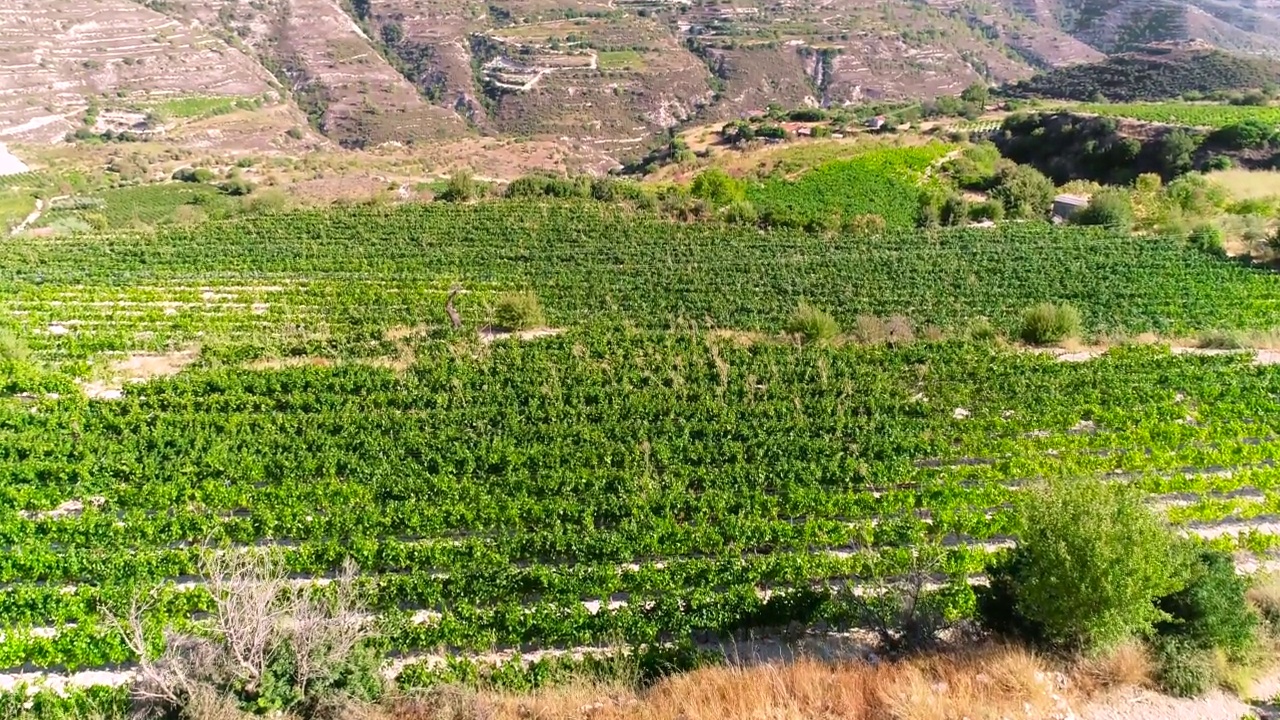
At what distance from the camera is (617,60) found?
395 ft

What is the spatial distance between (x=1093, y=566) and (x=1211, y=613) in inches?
109

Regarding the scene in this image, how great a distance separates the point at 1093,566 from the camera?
10180 mm

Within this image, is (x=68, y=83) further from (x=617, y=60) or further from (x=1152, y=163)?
(x=1152, y=163)

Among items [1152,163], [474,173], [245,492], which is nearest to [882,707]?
[245,492]

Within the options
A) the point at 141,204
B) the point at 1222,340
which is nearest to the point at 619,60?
the point at 141,204

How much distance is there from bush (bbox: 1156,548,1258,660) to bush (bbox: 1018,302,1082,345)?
15.6m

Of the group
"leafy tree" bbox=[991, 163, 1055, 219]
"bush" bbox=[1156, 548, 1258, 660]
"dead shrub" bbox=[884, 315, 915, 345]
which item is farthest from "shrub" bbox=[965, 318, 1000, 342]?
"leafy tree" bbox=[991, 163, 1055, 219]

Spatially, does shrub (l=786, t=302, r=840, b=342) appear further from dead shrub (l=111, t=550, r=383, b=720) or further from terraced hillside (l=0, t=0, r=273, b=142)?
terraced hillside (l=0, t=0, r=273, b=142)

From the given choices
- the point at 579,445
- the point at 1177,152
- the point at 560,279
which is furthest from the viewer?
the point at 1177,152

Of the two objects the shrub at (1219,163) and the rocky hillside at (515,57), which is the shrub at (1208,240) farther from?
the rocky hillside at (515,57)

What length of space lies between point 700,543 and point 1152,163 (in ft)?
198

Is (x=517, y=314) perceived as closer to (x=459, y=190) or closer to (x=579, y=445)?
(x=579, y=445)

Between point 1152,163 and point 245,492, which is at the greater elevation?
point 1152,163

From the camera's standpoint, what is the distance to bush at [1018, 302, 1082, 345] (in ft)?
83.4
